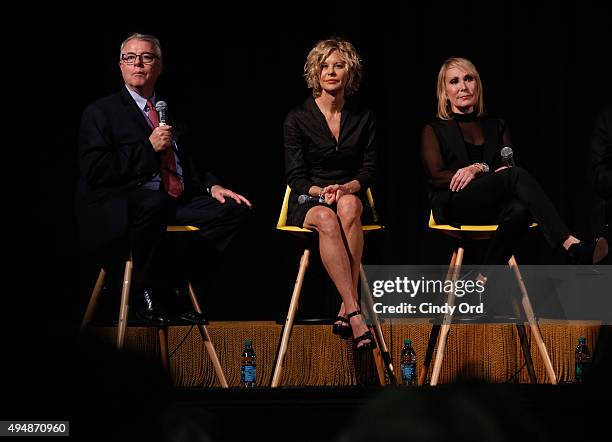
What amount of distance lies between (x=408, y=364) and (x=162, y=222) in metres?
1.14

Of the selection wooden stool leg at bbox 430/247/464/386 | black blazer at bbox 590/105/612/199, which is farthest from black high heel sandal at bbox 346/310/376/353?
black blazer at bbox 590/105/612/199

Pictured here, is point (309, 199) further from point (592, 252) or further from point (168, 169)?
point (592, 252)

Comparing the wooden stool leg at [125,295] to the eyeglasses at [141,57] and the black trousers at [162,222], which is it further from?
the eyeglasses at [141,57]

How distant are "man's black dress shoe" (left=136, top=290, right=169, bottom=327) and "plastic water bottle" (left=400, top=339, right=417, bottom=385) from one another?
1.00 meters

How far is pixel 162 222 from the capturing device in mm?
3457

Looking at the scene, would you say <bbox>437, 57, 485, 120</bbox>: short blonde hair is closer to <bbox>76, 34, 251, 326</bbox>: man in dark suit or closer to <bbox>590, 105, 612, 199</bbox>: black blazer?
<bbox>590, 105, 612, 199</bbox>: black blazer

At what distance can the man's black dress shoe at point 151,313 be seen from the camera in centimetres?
345

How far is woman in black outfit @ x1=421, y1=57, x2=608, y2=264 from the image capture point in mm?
3506

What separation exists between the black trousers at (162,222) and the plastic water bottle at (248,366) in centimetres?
47

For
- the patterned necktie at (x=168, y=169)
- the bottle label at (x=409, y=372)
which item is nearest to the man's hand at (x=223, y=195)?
the patterned necktie at (x=168, y=169)

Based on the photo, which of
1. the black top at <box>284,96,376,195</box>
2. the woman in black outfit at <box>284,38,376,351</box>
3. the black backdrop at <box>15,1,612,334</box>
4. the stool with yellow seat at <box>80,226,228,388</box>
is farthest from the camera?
the black backdrop at <box>15,1,612,334</box>

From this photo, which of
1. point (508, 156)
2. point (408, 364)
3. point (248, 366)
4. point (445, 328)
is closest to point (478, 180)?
point (508, 156)

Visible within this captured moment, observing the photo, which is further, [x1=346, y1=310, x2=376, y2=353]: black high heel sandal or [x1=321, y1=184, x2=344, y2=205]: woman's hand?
[x1=321, y1=184, x2=344, y2=205]: woman's hand

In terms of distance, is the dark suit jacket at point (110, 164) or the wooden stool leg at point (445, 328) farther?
the wooden stool leg at point (445, 328)
